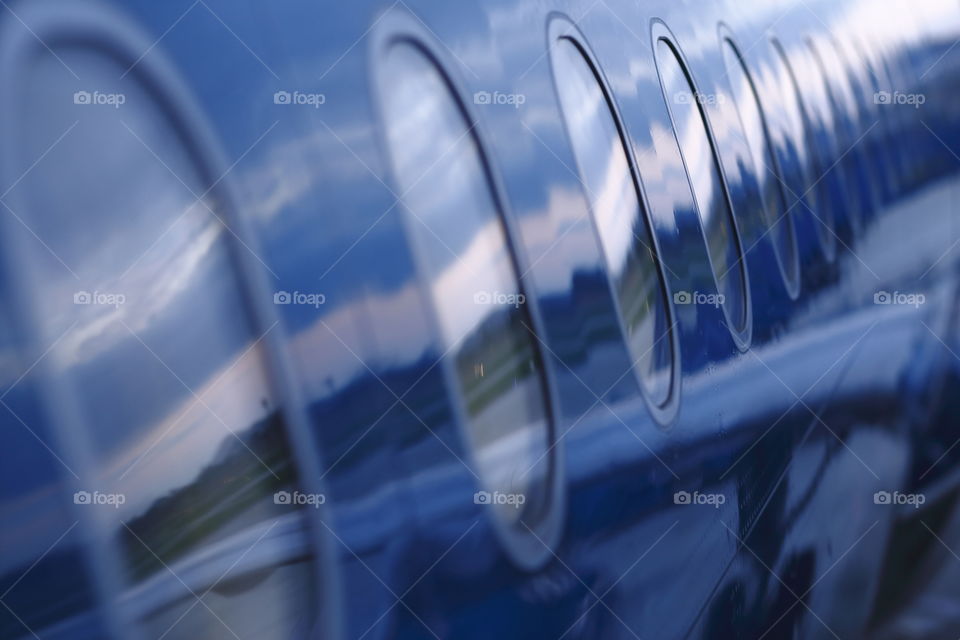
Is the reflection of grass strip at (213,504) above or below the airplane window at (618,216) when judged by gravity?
below

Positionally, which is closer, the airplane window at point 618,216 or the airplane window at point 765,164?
the airplane window at point 618,216

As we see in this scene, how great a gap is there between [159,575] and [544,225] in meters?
0.92

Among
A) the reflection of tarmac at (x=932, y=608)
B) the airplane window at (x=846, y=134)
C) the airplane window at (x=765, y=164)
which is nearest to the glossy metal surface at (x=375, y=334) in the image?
the airplane window at (x=765, y=164)

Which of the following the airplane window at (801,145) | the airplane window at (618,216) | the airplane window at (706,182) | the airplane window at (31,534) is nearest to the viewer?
the airplane window at (31,534)

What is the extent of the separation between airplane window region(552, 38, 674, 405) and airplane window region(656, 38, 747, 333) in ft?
1.52

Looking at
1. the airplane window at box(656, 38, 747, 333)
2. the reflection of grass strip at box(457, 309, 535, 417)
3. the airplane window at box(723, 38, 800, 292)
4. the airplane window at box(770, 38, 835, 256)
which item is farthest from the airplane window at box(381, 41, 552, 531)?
the airplane window at box(770, 38, 835, 256)

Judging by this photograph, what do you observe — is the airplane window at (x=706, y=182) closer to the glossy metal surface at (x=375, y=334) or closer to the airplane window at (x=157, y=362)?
the glossy metal surface at (x=375, y=334)

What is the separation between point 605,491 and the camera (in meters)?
2.02

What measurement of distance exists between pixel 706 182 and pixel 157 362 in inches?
77.3

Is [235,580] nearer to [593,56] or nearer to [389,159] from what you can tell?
[389,159]

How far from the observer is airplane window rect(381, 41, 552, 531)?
1649 millimetres

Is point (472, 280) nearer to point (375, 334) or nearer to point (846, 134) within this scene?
point (375, 334)

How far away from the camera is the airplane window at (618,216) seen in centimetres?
215

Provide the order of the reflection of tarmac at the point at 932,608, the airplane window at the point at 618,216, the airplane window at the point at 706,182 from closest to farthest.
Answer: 1. the airplane window at the point at 618,216
2. the airplane window at the point at 706,182
3. the reflection of tarmac at the point at 932,608
